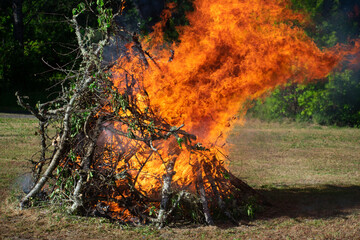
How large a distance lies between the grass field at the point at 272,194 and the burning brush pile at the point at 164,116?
363 mm

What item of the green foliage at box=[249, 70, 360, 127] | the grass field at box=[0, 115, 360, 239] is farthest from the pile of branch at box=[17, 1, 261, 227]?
the green foliage at box=[249, 70, 360, 127]

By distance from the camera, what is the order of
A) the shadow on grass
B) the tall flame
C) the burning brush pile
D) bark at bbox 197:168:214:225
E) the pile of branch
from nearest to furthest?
the pile of branch < the burning brush pile < bark at bbox 197:168:214:225 < the tall flame < the shadow on grass

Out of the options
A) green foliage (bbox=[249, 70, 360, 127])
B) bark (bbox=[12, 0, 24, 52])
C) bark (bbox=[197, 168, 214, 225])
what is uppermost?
bark (bbox=[12, 0, 24, 52])

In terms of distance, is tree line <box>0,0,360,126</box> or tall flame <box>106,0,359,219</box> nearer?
tall flame <box>106,0,359,219</box>

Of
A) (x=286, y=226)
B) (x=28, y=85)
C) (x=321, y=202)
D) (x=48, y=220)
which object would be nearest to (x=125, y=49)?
(x=48, y=220)

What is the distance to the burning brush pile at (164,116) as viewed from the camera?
6.50 m

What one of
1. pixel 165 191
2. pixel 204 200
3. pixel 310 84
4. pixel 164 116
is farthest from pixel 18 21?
pixel 204 200

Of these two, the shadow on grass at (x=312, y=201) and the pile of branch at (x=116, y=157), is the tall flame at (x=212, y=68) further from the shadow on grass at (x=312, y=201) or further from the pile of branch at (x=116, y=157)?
the shadow on grass at (x=312, y=201)

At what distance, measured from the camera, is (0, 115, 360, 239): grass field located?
6.16 meters

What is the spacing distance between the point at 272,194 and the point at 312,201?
854 millimetres

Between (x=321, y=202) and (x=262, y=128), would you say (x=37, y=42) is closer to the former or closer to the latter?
(x=262, y=128)

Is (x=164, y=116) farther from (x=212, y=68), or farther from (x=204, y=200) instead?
(x=204, y=200)

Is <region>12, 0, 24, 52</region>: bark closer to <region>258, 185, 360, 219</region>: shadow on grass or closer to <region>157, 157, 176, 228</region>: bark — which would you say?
<region>258, 185, 360, 219</region>: shadow on grass

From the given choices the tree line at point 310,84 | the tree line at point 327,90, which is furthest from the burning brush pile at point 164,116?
the tree line at point 327,90
